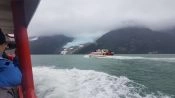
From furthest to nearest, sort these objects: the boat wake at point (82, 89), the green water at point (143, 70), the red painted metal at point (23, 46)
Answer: the green water at point (143, 70) → the boat wake at point (82, 89) → the red painted metal at point (23, 46)

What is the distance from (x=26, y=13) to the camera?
4.66 metres

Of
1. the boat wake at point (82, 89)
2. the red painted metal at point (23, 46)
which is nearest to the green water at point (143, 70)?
the boat wake at point (82, 89)

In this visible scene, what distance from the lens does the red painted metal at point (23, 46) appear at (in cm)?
464

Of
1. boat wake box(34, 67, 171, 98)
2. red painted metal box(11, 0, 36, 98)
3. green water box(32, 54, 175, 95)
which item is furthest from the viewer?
green water box(32, 54, 175, 95)

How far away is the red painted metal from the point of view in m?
4.64

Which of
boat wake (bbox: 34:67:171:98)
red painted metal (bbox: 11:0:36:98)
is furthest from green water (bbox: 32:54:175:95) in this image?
red painted metal (bbox: 11:0:36:98)

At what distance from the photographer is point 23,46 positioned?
4797mm

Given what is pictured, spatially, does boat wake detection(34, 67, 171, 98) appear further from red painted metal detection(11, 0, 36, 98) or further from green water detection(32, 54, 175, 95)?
red painted metal detection(11, 0, 36, 98)

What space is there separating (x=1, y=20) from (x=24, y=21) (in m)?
1.15

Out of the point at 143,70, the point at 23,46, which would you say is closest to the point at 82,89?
the point at 23,46

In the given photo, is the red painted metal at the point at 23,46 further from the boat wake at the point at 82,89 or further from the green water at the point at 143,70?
the green water at the point at 143,70

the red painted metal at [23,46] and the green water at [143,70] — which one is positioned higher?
the red painted metal at [23,46]

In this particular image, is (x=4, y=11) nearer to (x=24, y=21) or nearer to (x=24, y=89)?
(x=24, y=21)

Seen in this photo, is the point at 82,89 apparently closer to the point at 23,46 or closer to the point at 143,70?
the point at 23,46
